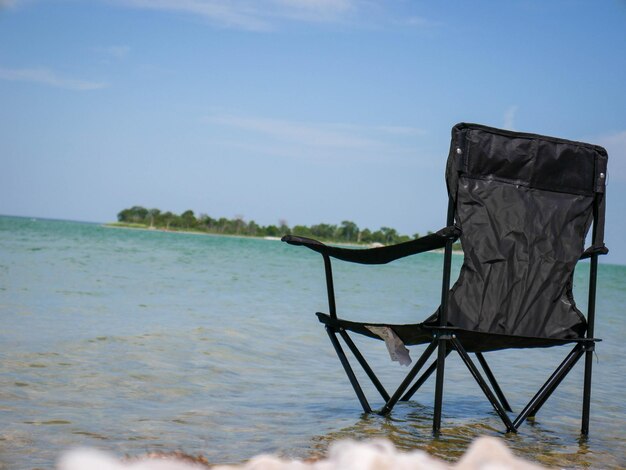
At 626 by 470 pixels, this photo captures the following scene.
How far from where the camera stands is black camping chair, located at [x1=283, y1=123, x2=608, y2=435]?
3.08 meters

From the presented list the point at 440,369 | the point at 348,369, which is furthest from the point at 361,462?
the point at 348,369

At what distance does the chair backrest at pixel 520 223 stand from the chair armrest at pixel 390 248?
14cm

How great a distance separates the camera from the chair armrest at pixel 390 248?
2.96m

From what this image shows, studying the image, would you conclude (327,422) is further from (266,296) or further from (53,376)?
(266,296)

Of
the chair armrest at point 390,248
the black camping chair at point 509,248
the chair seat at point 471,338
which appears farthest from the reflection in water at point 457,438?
the chair armrest at point 390,248

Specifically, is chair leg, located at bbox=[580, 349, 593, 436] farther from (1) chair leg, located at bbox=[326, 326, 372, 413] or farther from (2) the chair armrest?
(1) chair leg, located at bbox=[326, 326, 372, 413]

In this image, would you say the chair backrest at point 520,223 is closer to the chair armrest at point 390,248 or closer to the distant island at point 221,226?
the chair armrest at point 390,248

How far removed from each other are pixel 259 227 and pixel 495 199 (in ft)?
249

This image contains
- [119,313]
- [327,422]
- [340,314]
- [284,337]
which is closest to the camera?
[327,422]

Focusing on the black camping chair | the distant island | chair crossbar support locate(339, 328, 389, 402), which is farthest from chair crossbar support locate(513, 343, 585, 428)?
the distant island

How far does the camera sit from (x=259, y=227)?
3103 inches

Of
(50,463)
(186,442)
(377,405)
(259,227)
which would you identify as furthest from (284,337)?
(259,227)

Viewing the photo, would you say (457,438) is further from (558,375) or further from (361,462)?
(361,462)

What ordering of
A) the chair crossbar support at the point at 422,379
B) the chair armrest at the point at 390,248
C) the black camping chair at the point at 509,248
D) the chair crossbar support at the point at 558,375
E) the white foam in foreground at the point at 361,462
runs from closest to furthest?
the white foam in foreground at the point at 361,462
the chair armrest at the point at 390,248
the black camping chair at the point at 509,248
the chair crossbar support at the point at 558,375
the chair crossbar support at the point at 422,379
